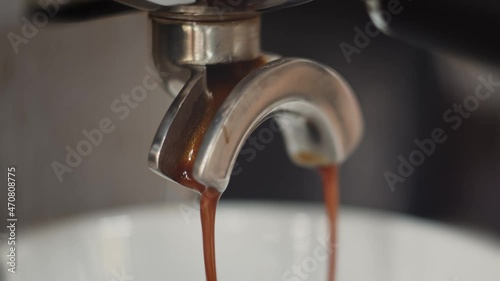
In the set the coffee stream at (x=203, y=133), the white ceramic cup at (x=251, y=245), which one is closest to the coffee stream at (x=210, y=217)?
the coffee stream at (x=203, y=133)

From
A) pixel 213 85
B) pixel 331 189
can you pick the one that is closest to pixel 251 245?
pixel 331 189

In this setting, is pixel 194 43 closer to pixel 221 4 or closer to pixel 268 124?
pixel 221 4

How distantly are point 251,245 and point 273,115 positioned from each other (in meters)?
0.20

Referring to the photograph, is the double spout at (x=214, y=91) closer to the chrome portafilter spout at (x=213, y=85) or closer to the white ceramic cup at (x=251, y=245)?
the chrome portafilter spout at (x=213, y=85)

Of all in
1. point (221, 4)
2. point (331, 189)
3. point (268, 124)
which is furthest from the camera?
point (268, 124)

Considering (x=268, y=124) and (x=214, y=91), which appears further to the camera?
(x=268, y=124)

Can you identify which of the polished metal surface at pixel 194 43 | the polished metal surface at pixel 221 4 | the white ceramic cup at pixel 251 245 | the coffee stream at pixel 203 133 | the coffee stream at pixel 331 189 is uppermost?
the polished metal surface at pixel 221 4

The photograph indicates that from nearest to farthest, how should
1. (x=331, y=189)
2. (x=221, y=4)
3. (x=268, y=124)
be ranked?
(x=221, y=4)
(x=331, y=189)
(x=268, y=124)

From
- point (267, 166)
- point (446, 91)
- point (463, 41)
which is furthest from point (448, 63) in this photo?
point (463, 41)

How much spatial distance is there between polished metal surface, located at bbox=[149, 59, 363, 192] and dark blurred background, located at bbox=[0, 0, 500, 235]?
0.20m

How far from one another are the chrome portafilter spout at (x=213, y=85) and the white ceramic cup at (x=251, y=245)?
0.64 feet

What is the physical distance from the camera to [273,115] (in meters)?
0.28

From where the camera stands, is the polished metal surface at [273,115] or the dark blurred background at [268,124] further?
the dark blurred background at [268,124]

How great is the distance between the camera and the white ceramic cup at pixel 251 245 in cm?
44
